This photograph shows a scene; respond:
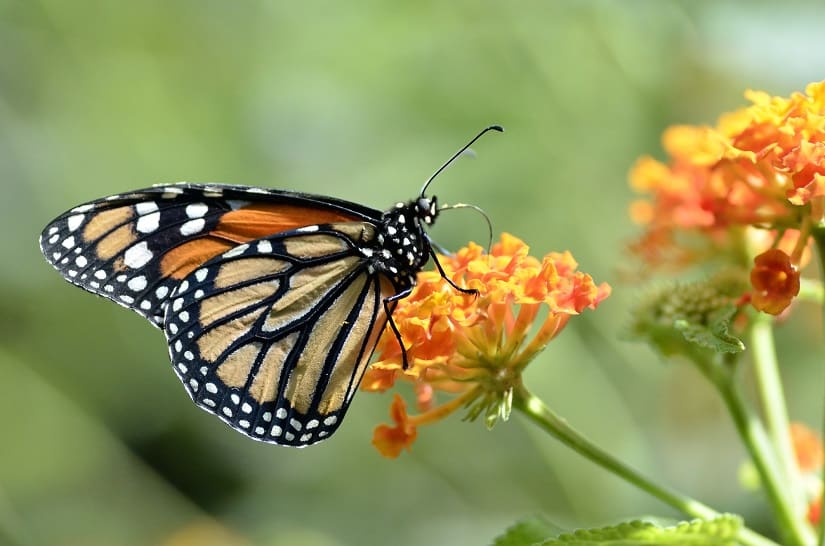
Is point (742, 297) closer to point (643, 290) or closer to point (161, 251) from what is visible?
point (643, 290)

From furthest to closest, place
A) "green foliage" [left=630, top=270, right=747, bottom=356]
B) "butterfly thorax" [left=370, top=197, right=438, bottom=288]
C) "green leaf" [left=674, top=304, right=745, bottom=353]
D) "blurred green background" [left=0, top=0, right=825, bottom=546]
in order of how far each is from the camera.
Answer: "blurred green background" [left=0, top=0, right=825, bottom=546] → "butterfly thorax" [left=370, top=197, right=438, bottom=288] → "green foliage" [left=630, top=270, right=747, bottom=356] → "green leaf" [left=674, top=304, right=745, bottom=353]

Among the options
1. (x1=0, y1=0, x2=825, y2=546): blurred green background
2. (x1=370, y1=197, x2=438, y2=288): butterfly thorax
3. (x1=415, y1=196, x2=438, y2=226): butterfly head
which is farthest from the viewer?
(x1=0, y1=0, x2=825, y2=546): blurred green background

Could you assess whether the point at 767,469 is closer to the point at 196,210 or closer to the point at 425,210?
the point at 425,210

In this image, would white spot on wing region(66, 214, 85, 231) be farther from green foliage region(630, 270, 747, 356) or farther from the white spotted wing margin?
green foliage region(630, 270, 747, 356)

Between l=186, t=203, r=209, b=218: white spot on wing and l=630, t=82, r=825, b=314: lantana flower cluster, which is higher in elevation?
l=630, t=82, r=825, b=314: lantana flower cluster

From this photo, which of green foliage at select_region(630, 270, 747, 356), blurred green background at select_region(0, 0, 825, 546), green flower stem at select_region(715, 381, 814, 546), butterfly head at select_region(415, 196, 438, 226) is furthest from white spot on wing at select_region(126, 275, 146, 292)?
blurred green background at select_region(0, 0, 825, 546)

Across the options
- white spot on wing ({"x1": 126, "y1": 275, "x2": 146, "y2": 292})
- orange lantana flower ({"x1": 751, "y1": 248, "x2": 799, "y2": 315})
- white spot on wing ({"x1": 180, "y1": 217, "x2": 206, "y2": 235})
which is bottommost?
white spot on wing ({"x1": 126, "y1": 275, "x2": 146, "y2": 292})

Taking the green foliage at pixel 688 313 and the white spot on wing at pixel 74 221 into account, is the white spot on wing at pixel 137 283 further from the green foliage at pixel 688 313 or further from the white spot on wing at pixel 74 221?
the green foliage at pixel 688 313
